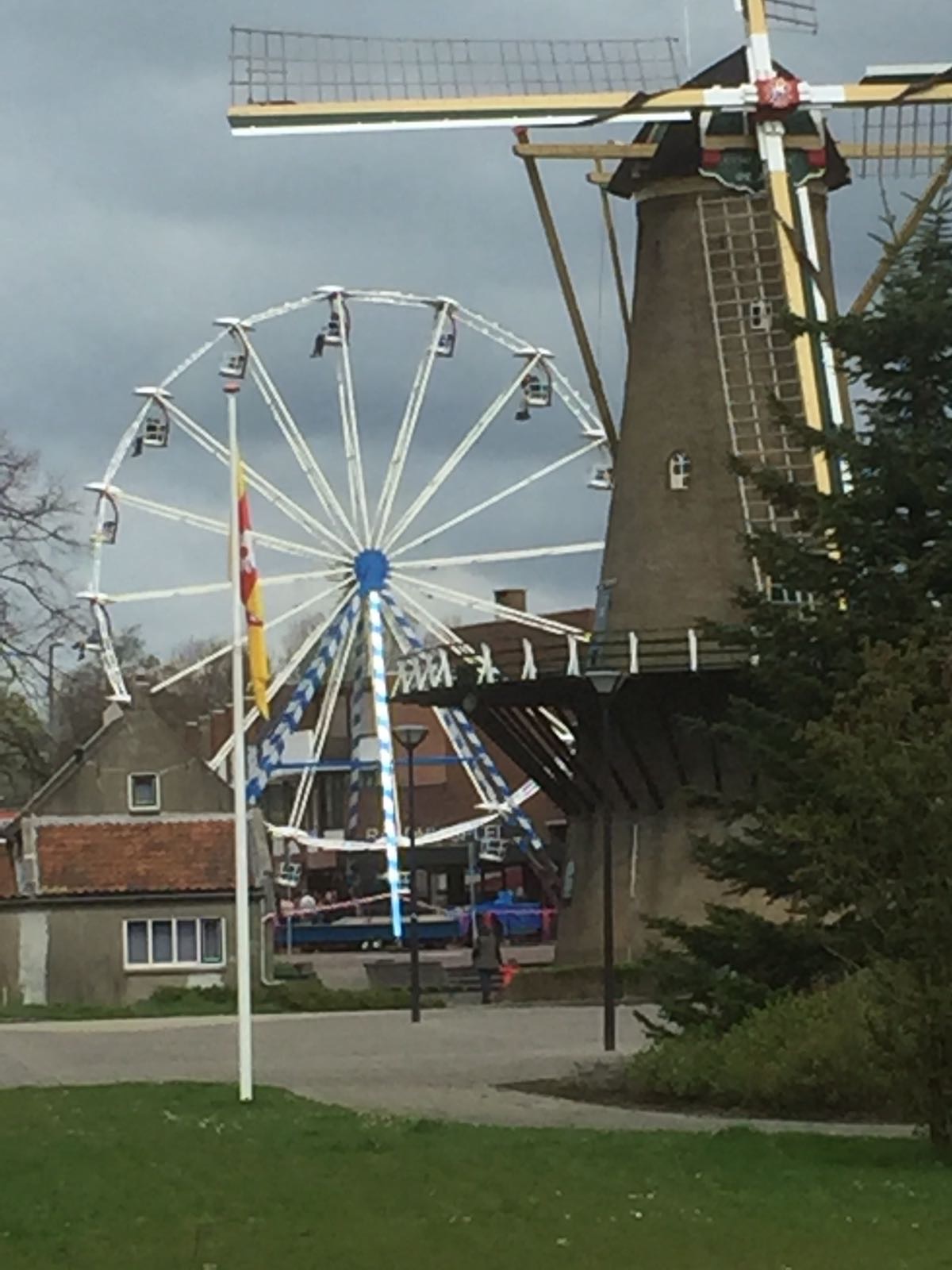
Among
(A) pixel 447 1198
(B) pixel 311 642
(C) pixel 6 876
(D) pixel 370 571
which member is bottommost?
(A) pixel 447 1198

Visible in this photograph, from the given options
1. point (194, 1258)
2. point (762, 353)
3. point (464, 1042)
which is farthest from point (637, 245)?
point (194, 1258)

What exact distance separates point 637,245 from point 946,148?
5337mm

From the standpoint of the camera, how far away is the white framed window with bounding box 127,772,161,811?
162ft

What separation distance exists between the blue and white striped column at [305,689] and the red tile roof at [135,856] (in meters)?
7.73

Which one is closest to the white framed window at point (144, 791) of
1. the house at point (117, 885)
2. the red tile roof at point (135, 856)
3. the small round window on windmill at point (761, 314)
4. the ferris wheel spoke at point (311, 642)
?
the house at point (117, 885)

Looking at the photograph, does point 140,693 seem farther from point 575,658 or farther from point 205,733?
point 205,733

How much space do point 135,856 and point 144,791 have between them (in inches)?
94.3

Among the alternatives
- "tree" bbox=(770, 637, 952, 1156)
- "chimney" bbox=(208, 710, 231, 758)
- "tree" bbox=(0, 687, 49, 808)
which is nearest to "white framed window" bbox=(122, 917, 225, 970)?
"tree" bbox=(0, 687, 49, 808)

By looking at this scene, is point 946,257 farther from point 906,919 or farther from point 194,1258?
point 194,1258

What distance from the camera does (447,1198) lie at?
40.1 ft

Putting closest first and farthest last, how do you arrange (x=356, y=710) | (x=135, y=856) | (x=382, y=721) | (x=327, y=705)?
(x=135, y=856)
(x=382, y=721)
(x=327, y=705)
(x=356, y=710)

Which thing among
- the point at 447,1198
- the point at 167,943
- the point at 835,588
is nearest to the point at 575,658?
the point at 167,943

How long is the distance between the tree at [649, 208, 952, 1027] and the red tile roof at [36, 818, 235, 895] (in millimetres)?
24204

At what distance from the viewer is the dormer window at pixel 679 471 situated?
42.5 m
